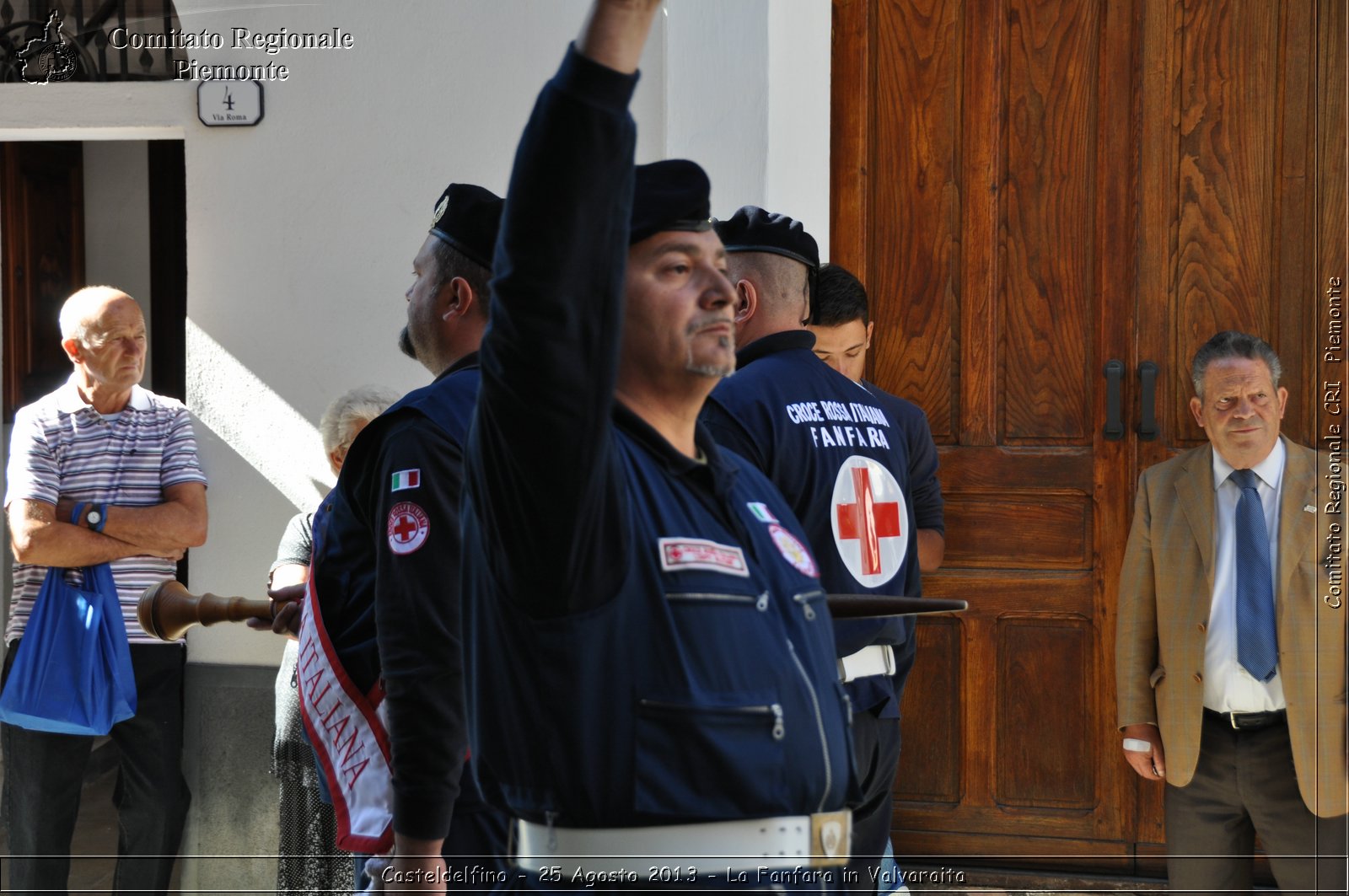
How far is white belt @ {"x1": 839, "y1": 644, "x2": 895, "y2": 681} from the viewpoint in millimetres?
2918

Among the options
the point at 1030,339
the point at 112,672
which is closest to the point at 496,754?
the point at 112,672

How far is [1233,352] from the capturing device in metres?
3.63

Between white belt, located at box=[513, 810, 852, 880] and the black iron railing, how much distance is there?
4.14m

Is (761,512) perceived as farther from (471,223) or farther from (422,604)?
(471,223)

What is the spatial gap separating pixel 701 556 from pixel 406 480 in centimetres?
78

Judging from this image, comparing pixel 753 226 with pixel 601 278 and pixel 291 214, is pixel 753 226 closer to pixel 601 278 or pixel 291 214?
pixel 601 278

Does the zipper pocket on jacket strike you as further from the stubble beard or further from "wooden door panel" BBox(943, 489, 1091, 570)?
"wooden door panel" BBox(943, 489, 1091, 570)

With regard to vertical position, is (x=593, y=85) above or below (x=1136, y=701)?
above

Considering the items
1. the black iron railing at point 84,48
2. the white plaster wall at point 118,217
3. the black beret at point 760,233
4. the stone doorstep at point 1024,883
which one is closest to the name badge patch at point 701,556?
the black beret at point 760,233

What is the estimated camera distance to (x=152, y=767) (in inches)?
165

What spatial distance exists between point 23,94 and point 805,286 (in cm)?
322

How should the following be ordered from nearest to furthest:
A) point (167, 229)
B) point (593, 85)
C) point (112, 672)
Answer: point (593, 85), point (112, 672), point (167, 229)

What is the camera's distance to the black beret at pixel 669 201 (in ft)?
5.15

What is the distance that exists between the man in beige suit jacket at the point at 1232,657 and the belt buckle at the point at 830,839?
2224mm
